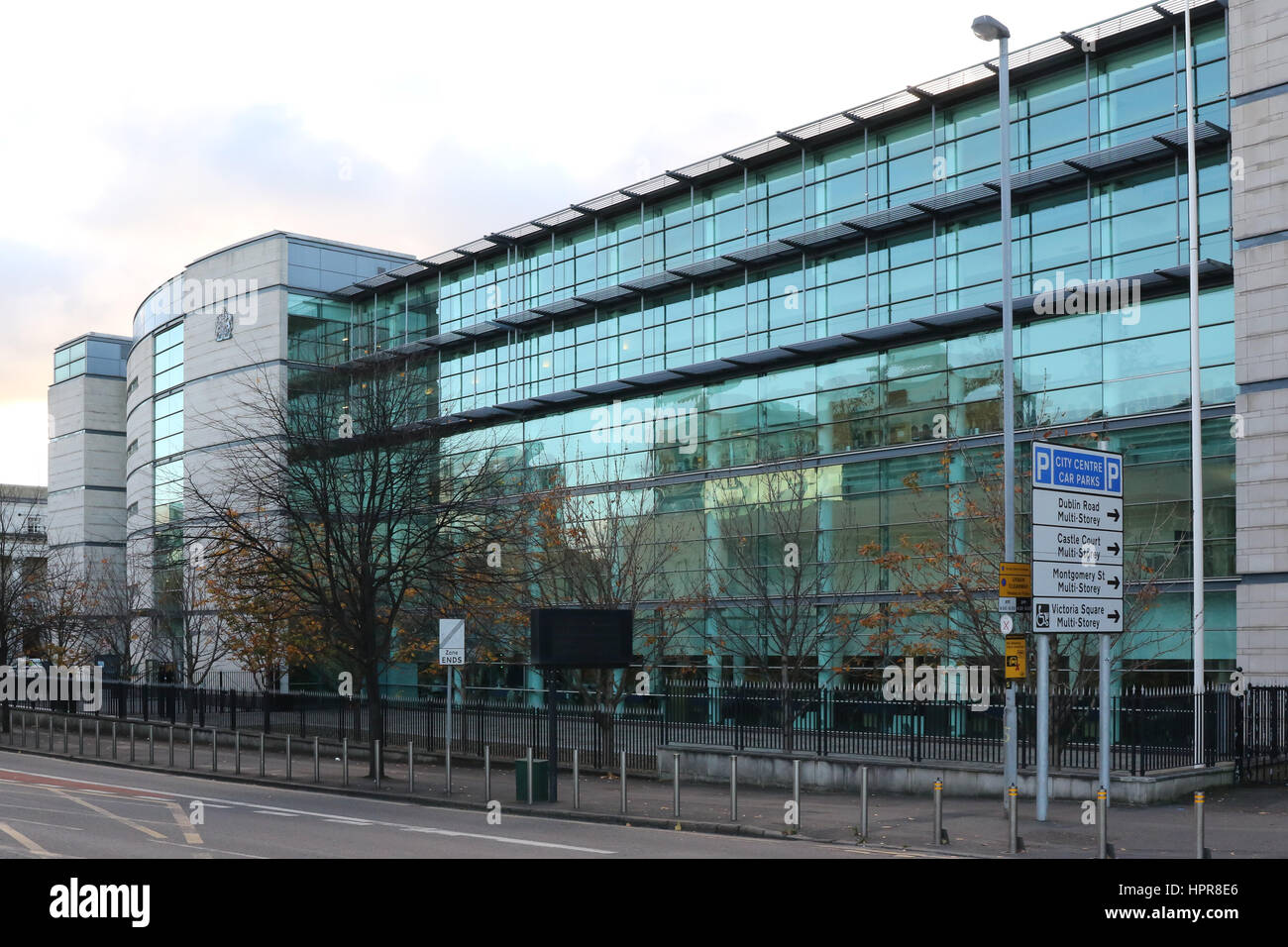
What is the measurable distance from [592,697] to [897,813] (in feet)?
45.6

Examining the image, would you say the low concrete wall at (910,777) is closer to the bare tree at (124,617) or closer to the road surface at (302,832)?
the road surface at (302,832)

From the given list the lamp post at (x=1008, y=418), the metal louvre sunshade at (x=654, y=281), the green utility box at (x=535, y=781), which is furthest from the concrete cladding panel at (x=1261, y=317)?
the metal louvre sunshade at (x=654, y=281)

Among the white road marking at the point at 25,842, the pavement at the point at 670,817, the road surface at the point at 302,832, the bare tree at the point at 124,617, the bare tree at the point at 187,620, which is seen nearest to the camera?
the white road marking at the point at 25,842

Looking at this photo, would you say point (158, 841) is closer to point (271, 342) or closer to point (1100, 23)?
point (1100, 23)

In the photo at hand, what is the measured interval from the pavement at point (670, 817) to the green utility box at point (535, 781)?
0.24 m

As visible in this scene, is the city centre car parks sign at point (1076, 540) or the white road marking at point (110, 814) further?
the city centre car parks sign at point (1076, 540)

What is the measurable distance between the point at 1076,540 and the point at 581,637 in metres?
8.13

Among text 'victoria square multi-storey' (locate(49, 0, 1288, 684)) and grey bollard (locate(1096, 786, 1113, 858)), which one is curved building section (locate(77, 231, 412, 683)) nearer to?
text 'victoria square multi-storey' (locate(49, 0, 1288, 684))

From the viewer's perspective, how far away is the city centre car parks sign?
54.8 ft

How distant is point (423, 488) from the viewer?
27.5 meters

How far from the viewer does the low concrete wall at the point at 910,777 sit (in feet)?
64.4

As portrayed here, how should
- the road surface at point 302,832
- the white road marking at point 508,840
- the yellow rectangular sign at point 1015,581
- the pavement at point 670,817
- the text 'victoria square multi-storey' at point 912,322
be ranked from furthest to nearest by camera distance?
the text 'victoria square multi-storey' at point 912,322 → the yellow rectangular sign at point 1015,581 → the pavement at point 670,817 → the white road marking at point 508,840 → the road surface at point 302,832

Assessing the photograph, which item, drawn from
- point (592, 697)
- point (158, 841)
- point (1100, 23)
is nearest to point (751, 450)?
point (592, 697)

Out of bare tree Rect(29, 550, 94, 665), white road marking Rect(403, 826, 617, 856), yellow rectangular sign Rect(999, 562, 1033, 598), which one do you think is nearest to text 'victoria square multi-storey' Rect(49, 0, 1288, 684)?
yellow rectangular sign Rect(999, 562, 1033, 598)
